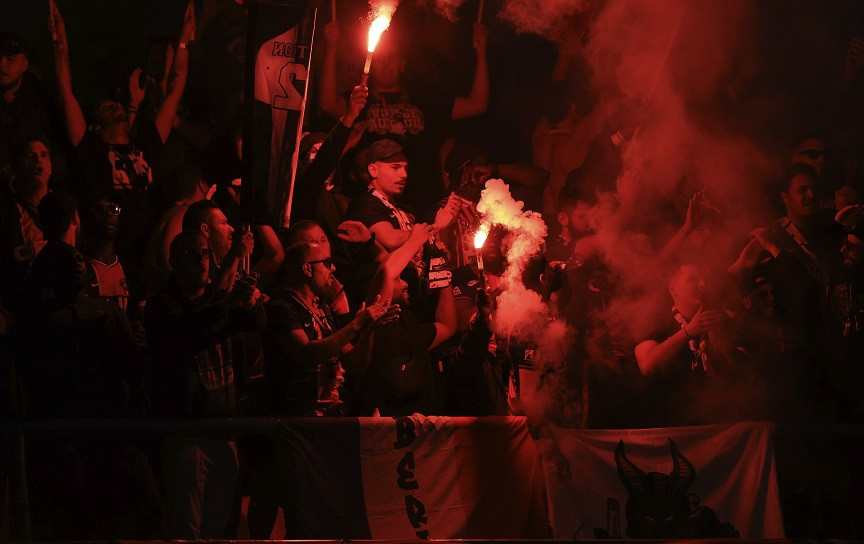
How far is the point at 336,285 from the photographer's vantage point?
618cm

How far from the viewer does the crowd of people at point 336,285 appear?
4.98 metres

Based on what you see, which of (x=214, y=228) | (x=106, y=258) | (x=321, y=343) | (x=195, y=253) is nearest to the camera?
(x=195, y=253)

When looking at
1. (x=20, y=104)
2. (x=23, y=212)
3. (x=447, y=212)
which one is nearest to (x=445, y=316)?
(x=447, y=212)

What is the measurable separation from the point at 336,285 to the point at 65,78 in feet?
6.72

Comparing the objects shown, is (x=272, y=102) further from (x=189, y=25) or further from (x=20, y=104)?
(x=20, y=104)

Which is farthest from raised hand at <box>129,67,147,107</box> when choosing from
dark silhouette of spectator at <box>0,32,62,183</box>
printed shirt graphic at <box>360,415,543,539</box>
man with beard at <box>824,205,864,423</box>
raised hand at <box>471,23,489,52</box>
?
man with beard at <box>824,205,864,423</box>

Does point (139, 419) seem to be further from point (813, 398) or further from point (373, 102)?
point (813, 398)

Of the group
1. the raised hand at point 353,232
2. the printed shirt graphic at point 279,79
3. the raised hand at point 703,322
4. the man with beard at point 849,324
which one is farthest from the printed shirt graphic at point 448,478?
the man with beard at point 849,324

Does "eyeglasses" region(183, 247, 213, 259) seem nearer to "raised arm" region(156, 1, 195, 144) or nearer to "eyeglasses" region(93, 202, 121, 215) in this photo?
"eyeglasses" region(93, 202, 121, 215)

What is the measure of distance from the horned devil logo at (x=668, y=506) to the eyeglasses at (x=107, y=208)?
3.08 m

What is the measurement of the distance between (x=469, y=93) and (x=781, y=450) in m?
3.18

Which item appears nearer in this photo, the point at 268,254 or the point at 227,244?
the point at 227,244

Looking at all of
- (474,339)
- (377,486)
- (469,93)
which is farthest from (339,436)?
(469,93)

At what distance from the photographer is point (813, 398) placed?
265 inches
